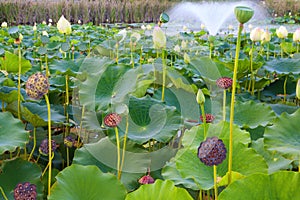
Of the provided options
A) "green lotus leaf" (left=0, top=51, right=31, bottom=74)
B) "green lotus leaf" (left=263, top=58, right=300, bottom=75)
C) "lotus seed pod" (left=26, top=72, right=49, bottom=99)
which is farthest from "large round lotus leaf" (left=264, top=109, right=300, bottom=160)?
"green lotus leaf" (left=0, top=51, right=31, bottom=74)

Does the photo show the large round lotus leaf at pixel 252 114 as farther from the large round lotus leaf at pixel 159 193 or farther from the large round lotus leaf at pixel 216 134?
the large round lotus leaf at pixel 159 193

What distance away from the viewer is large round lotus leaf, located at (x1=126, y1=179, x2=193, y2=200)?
0.59 metres

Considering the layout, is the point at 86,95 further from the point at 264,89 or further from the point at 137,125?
the point at 264,89

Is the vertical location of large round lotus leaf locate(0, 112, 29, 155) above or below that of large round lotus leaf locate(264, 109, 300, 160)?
below

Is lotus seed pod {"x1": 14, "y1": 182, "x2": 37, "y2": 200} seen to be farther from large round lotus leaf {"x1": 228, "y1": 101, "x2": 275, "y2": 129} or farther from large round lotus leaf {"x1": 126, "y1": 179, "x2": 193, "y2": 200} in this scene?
large round lotus leaf {"x1": 228, "y1": 101, "x2": 275, "y2": 129}

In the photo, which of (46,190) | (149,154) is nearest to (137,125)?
(149,154)

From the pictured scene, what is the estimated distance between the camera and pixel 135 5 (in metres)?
8.92

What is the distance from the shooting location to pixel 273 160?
0.78 metres

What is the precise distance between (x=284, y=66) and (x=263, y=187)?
93 cm

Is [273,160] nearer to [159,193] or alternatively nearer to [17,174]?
[159,193]

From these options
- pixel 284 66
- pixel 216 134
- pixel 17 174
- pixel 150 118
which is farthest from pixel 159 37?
pixel 284 66

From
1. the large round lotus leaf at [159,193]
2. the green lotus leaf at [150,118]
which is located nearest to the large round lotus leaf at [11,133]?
the green lotus leaf at [150,118]

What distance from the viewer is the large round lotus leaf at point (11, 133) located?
0.81m

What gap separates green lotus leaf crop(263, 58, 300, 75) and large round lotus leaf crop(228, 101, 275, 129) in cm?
43
